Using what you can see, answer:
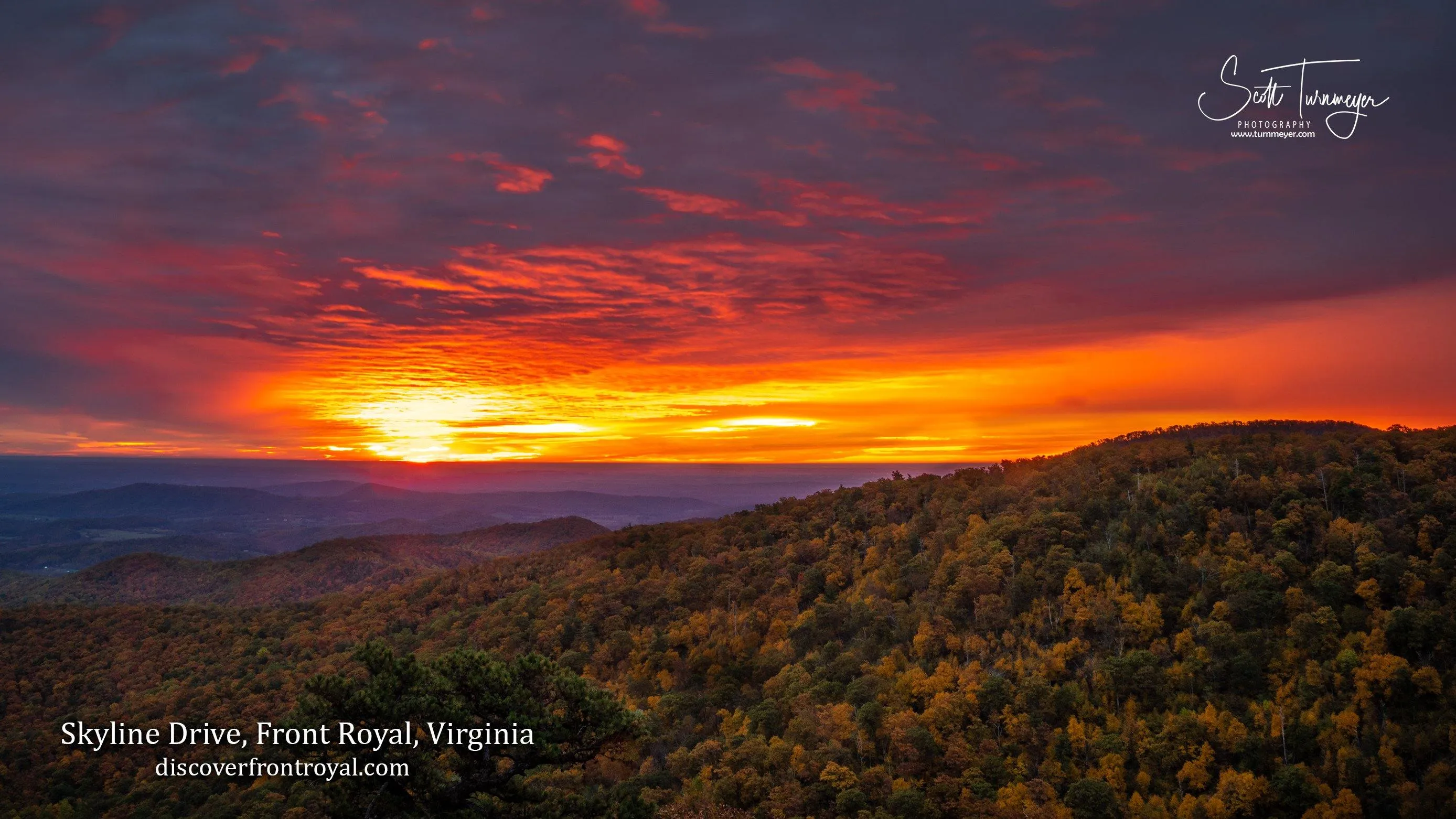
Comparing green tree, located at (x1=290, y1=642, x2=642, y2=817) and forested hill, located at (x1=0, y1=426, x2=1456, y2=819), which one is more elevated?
green tree, located at (x1=290, y1=642, x2=642, y2=817)

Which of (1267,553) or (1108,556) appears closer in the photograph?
(1267,553)

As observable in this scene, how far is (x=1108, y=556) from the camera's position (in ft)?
239

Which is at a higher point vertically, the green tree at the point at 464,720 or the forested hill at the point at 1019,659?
the green tree at the point at 464,720

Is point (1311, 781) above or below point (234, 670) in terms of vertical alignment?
above

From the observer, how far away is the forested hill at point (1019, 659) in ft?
163

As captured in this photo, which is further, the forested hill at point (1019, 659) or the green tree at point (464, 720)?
the forested hill at point (1019, 659)

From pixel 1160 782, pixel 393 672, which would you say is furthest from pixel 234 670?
pixel 1160 782

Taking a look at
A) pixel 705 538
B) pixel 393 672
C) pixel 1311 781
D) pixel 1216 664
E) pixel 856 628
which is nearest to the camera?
pixel 393 672

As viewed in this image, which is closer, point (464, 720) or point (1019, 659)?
point (464, 720)

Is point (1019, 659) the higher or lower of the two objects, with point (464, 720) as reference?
lower

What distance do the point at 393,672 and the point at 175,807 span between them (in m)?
67.6

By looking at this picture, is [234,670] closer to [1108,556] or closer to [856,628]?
[856,628]

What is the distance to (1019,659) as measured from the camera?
65.4m

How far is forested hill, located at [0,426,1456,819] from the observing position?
163ft
